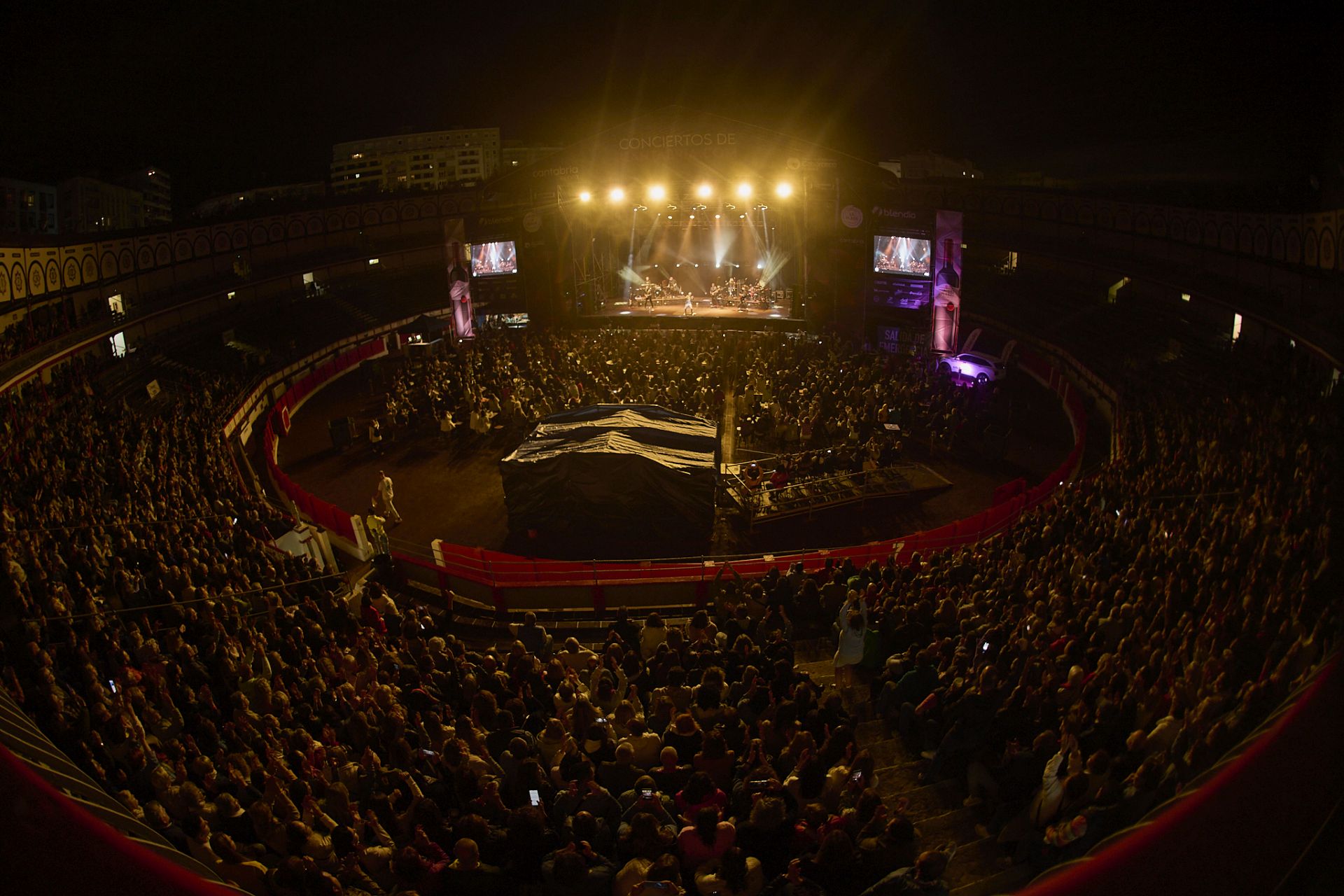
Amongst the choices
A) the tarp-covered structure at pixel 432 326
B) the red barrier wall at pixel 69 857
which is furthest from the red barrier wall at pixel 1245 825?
the tarp-covered structure at pixel 432 326

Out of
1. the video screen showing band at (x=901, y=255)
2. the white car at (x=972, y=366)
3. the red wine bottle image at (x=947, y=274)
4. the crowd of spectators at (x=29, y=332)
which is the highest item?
the video screen showing band at (x=901, y=255)

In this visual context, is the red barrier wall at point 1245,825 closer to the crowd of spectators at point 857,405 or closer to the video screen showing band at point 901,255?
the crowd of spectators at point 857,405

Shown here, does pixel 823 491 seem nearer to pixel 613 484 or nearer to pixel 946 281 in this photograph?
pixel 613 484

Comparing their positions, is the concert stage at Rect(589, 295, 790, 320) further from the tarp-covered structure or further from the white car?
the white car

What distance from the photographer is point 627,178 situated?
33.1 m

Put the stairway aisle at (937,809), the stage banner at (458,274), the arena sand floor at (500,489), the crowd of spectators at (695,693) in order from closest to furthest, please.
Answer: the crowd of spectators at (695,693), the stairway aisle at (937,809), the arena sand floor at (500,489), the stage banner at (458,274)

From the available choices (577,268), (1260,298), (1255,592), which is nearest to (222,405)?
(577,268)

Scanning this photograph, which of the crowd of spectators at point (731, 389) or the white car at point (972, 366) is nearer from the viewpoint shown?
the crowd of spectators at point (731, 389)

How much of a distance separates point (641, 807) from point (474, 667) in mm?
3697

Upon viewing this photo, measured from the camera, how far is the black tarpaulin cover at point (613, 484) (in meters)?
15.6

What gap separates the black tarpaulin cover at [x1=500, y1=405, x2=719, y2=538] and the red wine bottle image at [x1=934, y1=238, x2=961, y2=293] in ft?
46.0

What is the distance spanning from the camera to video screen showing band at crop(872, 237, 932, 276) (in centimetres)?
2925

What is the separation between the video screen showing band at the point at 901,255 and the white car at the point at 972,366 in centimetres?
444

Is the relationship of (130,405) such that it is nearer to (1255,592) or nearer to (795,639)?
(795,639)
